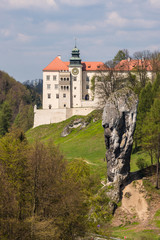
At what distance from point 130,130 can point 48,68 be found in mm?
70476

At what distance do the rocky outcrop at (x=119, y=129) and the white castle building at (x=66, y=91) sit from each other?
198 ft

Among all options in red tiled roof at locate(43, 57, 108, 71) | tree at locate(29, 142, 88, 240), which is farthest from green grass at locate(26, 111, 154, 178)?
tree at locate(29, 142, 88, 240)

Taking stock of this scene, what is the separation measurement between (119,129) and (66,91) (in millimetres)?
64549

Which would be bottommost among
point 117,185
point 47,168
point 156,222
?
point 156,222

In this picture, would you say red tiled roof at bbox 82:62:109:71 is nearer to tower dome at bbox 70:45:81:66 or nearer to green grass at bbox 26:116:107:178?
tower dome at bbox 70:45:81:66

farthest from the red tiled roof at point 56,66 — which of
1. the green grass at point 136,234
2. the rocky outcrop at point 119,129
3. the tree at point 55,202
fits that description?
the green grass at point 136,234

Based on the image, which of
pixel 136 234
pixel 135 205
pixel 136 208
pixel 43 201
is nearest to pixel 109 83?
pixel 135 205

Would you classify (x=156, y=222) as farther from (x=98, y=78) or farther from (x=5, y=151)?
(x=98, y=78)

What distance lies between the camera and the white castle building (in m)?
101

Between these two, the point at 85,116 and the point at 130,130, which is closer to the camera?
the point at 130,130

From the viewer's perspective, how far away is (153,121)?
136ft

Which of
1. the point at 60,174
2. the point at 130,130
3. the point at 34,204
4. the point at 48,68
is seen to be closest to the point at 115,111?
the point at 130,130

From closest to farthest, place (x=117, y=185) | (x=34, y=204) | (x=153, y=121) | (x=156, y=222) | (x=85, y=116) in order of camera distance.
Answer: (x=34, y=204) → (x=156, y=222) → (x=117, y=185) → (x=153, y=121) → (x=85, y=116)

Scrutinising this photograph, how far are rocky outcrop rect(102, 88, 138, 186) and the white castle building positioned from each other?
60.3 meters
